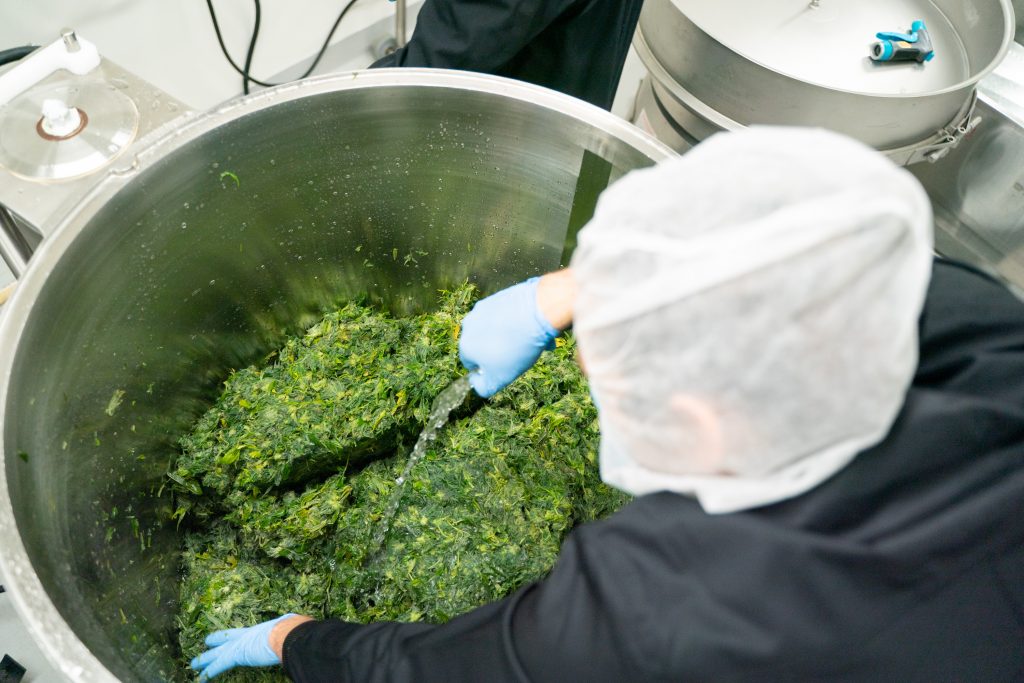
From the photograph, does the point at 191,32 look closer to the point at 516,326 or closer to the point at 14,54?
the point at 14,54

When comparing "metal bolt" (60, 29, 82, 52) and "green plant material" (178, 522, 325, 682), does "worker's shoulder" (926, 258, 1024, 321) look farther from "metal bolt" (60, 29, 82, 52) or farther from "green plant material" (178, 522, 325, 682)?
"metal bolt" (60, 29, 82, 52)

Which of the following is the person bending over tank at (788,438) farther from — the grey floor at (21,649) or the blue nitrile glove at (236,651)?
the grey floor at (21,649)

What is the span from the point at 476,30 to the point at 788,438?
3.95ft

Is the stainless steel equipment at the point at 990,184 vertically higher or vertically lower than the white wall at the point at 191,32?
lower

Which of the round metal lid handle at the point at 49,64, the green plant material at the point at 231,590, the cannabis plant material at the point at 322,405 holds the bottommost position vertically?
the green plant material at the point at 231,590

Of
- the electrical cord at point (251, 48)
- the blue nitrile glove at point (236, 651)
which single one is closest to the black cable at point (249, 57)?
the electrical cord at point (251, 48)

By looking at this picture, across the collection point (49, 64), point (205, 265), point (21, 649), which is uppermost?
point (49, 64)

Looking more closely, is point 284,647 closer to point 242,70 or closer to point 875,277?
point 875,277

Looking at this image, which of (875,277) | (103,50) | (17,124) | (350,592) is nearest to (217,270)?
(17,124)

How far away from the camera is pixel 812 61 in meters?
1.72

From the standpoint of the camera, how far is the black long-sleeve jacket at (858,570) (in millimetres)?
681

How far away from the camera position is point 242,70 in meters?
2.29

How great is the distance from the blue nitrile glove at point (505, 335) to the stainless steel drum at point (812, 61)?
790 mm

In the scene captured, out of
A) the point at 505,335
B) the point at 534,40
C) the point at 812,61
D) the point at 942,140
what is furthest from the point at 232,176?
the point at 942,140
